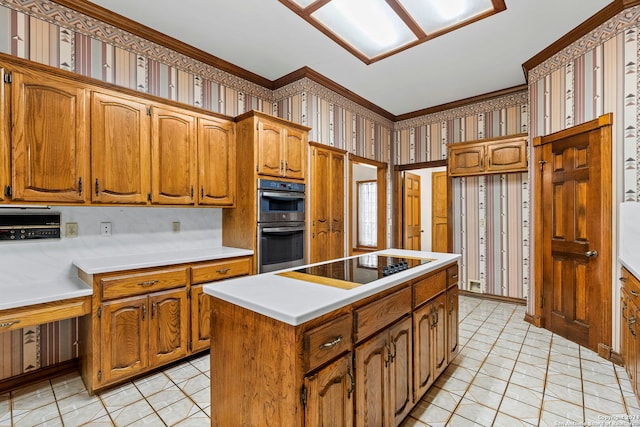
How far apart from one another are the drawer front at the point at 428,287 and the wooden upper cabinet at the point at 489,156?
2531mm

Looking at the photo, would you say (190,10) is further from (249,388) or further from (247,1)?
(249,388)

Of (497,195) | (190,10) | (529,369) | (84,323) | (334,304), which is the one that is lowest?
(529,369)

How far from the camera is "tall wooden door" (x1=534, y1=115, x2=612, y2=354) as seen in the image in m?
2.67

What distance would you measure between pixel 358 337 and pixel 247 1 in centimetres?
259

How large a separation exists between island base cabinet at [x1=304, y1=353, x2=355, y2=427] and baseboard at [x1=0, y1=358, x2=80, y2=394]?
7.78 feet

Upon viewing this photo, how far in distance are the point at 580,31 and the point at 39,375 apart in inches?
214

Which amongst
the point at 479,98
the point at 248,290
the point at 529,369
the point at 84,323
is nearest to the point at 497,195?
the point at 479,98

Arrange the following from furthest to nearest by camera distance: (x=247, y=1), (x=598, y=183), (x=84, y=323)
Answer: (x=598, y=183)
(x=247, y=1)
(x=84, y=323)

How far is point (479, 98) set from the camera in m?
4.42

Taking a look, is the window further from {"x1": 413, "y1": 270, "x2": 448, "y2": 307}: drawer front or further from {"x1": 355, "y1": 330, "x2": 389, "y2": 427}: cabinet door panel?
{"x1": 355, "y1": 330, "x2": 389, "y2": 427}: cabinet door panel

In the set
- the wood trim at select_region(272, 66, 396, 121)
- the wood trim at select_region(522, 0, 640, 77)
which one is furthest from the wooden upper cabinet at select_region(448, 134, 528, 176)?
the wood trim at select_region(272, 66, 396, 121)

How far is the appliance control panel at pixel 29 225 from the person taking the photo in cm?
213

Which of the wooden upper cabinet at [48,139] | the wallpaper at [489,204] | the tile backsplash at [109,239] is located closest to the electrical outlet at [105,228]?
the tile backsplash at [109,239]

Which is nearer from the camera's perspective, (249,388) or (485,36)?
(249,388)
